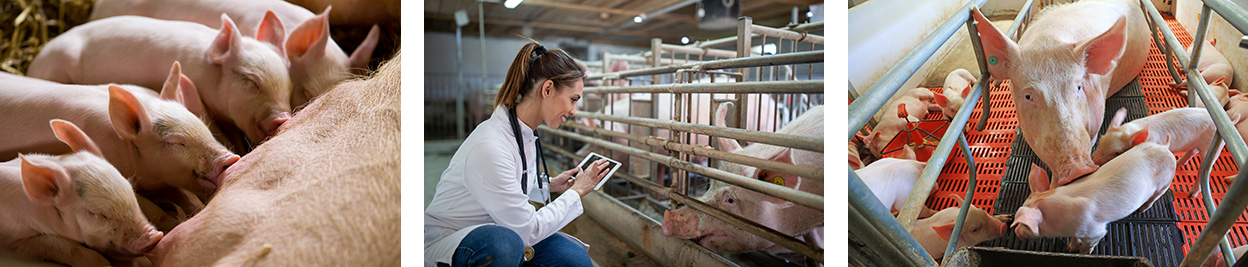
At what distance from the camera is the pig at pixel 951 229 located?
153cm

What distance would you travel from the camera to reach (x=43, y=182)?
3.35 feet

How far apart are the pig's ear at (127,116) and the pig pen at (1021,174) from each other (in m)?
1.61

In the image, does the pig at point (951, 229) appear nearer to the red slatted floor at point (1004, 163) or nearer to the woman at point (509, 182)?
the red slatted floor at point (1004, 163)

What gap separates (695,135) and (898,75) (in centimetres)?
57

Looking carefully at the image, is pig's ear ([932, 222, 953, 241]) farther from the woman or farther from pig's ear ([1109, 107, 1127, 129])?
the woman

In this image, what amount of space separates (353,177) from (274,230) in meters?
0.16

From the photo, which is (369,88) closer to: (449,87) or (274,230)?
(449,87)

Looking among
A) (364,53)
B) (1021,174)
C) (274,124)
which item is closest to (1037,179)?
(1021,174)

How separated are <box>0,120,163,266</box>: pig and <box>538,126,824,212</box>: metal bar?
91 cm

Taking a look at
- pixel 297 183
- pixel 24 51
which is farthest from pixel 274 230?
pixel 24 51

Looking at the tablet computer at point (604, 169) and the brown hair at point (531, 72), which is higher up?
the brown hair at point (531, 72)

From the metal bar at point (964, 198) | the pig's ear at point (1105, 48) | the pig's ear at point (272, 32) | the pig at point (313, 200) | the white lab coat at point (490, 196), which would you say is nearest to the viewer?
the pig at point (313, 200)

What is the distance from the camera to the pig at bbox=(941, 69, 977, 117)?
1557 millimetres

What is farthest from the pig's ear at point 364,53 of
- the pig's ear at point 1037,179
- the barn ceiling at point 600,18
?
the pig's ear at point 1037,179
